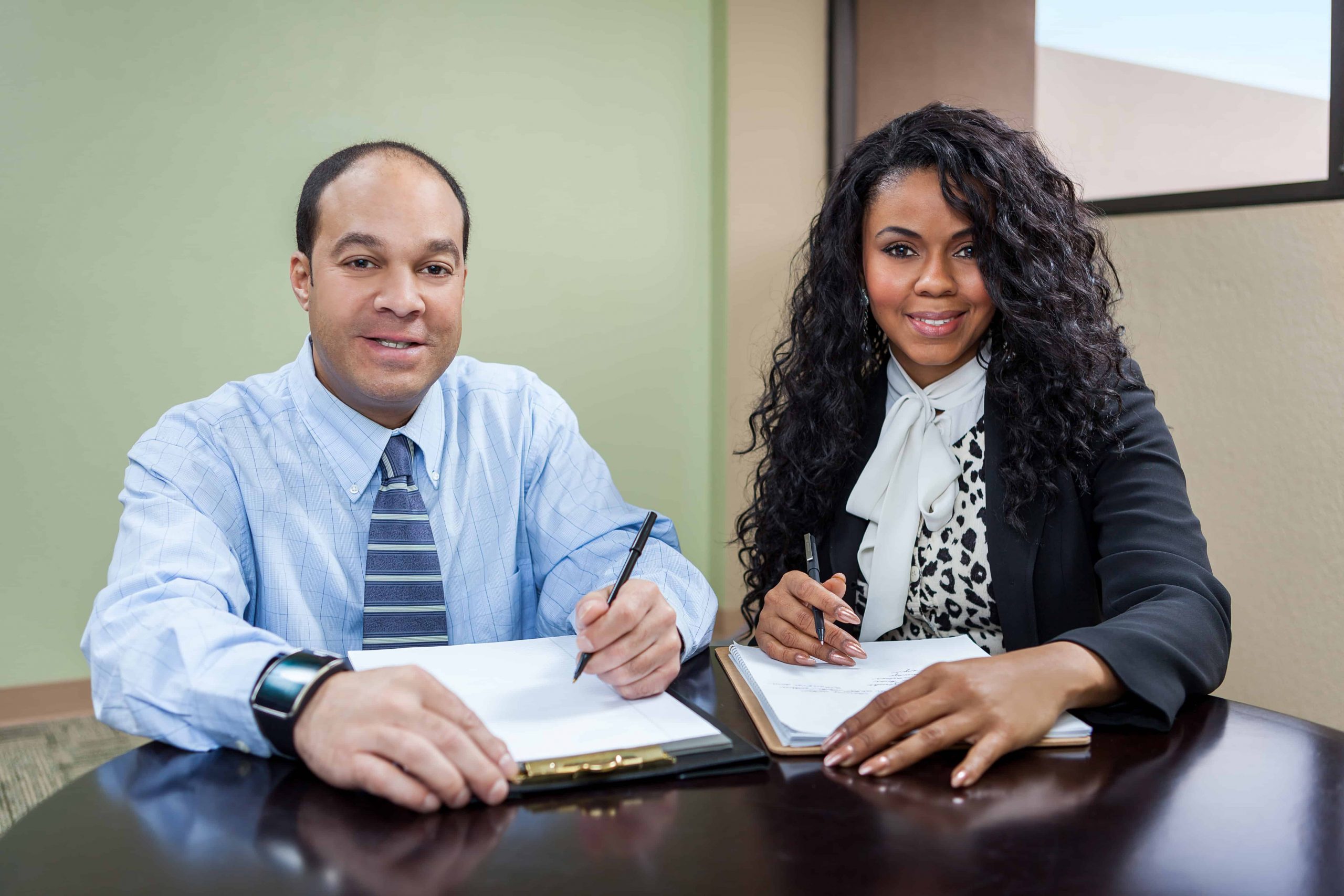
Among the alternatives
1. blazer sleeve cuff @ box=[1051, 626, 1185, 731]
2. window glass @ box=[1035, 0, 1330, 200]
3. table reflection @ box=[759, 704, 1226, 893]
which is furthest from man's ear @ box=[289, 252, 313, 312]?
window glass @ box=[1035, 0, 1330, 200]

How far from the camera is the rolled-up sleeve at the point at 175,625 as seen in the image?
94 centimetres

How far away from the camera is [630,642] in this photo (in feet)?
3.44

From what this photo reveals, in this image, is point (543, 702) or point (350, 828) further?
point (543, 702)

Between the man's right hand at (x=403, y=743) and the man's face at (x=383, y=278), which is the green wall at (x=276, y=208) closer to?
the man's face at (x=383, y=278)

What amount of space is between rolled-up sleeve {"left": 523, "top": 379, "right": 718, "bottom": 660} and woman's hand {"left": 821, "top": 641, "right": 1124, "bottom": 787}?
45cm

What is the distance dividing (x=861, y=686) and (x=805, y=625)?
0.14 m

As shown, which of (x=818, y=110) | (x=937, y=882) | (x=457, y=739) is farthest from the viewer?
(x=818, y=110)

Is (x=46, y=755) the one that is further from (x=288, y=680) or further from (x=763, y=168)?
(x=763, y=168)

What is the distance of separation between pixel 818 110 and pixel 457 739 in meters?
3.28

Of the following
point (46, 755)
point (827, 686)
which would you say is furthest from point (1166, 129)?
point (46, 755)

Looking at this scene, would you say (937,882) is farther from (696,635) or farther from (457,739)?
(696,635)

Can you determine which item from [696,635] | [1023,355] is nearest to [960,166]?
[1023,355]

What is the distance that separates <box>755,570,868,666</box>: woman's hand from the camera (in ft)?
3.75

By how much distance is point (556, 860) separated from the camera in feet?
2.36
